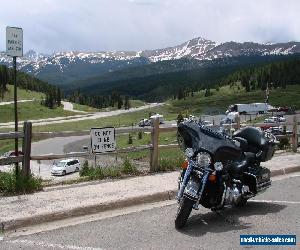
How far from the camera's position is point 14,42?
9.91m

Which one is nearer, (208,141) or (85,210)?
(208,141)

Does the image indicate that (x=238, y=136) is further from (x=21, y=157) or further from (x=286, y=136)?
(x=286, y=136)

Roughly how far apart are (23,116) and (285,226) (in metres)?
151

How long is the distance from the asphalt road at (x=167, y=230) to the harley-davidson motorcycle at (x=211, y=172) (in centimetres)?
32

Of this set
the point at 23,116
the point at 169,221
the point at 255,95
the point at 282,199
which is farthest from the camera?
the point at 255,95

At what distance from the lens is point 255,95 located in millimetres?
181000

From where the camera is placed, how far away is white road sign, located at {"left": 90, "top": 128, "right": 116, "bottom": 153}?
1130cm

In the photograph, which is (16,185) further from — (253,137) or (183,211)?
(253,137)

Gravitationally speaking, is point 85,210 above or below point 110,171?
below

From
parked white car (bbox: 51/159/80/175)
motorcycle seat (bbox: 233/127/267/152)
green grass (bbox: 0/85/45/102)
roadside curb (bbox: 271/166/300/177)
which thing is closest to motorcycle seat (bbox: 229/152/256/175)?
motorcycle seat (bbox: 233/127/267/152)

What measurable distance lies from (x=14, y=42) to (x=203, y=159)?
15.7 feet

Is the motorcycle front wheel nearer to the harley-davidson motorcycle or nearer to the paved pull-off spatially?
the harley-davidson motorcycle

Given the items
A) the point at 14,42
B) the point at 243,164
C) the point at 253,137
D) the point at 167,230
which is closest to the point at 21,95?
the point at 14,42

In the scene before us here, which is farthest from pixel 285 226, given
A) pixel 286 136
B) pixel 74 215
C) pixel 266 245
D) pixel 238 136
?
pixel 286 136
